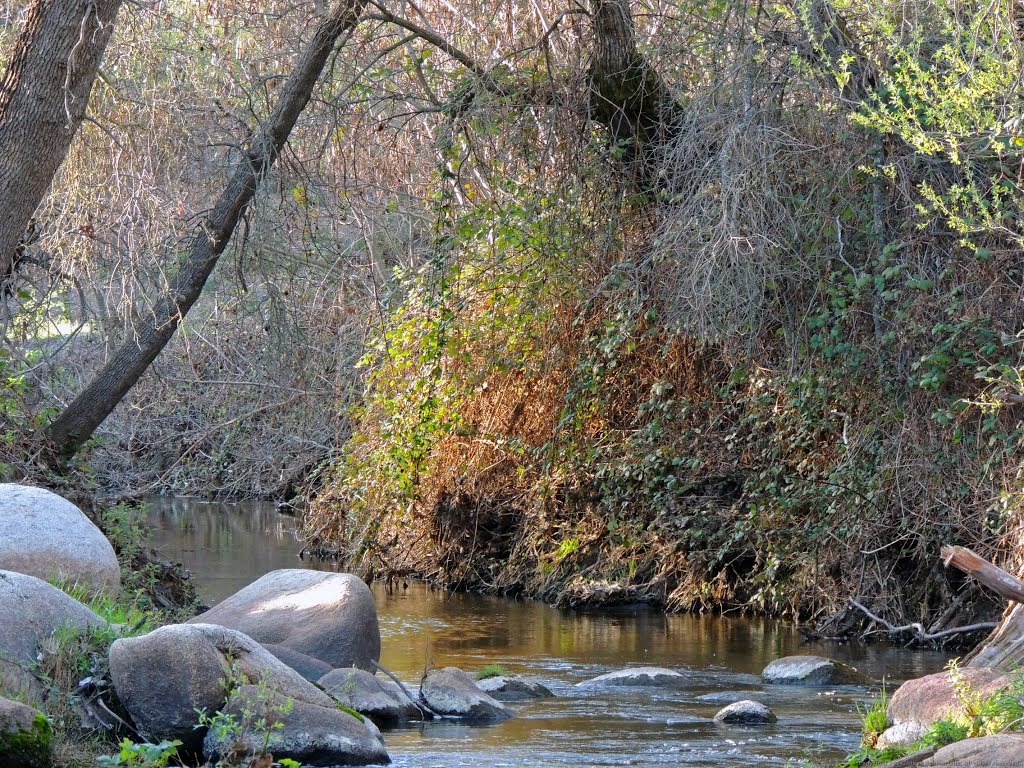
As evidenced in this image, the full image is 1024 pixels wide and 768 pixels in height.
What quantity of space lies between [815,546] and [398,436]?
4.78 meters

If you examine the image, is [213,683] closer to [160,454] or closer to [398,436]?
[398,436]

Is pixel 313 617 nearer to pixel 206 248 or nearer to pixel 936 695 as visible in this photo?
pixel 936 695

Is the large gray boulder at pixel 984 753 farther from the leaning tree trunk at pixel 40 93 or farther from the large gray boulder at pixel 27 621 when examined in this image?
the leaning tree trunk at pixel 40 93

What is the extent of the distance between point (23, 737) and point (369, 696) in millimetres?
2690

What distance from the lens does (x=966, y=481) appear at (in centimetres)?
993

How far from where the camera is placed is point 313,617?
9.24m

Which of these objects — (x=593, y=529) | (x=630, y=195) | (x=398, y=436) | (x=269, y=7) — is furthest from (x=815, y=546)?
(x=269, y=7)

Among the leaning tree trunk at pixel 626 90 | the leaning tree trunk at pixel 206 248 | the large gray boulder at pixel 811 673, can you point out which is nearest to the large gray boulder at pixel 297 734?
the large gray boulder at pixel 811 673

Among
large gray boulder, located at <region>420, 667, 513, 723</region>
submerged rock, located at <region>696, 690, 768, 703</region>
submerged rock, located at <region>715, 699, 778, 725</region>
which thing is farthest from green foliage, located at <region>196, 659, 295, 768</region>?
submerged rock, located at <region>696, 690, 768, 703</region>

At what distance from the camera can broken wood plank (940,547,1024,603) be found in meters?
6.25

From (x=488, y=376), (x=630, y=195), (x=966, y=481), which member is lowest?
(x=966, y=481)

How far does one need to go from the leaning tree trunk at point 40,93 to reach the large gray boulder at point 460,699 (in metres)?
4.60

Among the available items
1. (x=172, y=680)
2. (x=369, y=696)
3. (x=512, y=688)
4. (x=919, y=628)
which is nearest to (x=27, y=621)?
(x=172, y=680)

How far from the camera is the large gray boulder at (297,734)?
21.0 feet
